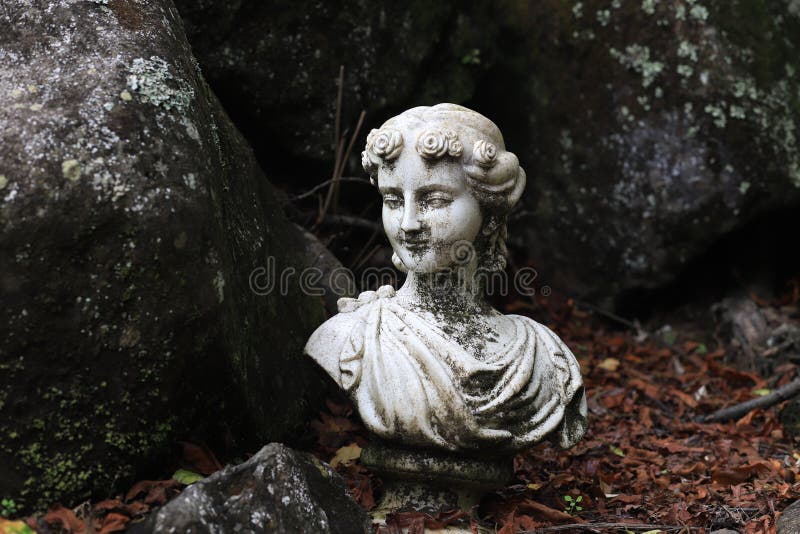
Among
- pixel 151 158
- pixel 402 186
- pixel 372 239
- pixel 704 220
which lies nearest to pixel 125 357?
pixel 151 158

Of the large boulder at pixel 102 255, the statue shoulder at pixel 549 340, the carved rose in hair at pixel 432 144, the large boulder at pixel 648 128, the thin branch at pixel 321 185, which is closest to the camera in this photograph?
the large boulder at pixel 102 255

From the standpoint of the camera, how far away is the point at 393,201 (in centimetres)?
390

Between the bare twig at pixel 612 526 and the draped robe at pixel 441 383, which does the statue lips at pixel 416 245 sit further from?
the bare twig at pixel 612 526

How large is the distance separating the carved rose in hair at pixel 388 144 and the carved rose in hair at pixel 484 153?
0.30 meters

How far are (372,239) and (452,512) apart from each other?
2.32 metres

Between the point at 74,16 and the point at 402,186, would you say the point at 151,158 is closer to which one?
the point at 74,16

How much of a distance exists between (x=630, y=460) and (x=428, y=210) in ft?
6.31

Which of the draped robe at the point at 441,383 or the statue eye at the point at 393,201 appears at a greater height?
the statue eye at the point at 393,201

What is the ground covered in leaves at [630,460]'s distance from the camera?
3.77m

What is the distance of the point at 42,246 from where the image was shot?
3.21 metres

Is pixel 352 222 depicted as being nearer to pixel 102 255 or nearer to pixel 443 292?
pixel 443 292

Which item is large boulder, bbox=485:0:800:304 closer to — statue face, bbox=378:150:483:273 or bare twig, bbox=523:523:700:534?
bare twig, bbox=523:523:700:534

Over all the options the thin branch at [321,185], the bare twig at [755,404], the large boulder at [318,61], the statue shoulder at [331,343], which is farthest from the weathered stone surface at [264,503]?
the large boulder at [318,61]

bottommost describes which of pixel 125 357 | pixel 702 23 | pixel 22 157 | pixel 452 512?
pixel 452 512
